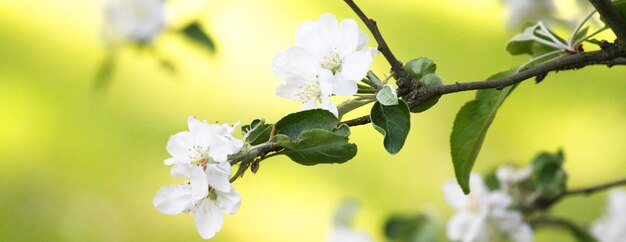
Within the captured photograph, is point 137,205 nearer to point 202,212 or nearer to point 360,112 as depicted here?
point 360,112

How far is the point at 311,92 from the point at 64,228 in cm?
191

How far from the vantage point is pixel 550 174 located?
3.18 ft

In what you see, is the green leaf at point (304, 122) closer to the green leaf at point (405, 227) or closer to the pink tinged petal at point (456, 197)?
the pink tinged petal at point (456, 197)

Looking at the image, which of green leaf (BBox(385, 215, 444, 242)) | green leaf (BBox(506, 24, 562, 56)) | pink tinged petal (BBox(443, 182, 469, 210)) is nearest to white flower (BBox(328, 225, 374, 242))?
green leaf (BBox(385, 215, 444, 242))

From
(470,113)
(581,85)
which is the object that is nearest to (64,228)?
(581,85)

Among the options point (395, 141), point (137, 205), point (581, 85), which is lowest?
point (395, 141)

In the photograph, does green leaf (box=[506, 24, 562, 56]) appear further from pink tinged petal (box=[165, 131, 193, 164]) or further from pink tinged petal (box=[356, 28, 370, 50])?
pink tinged petal (box=[165, 131, 193, 164])

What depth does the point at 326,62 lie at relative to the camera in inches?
22.5

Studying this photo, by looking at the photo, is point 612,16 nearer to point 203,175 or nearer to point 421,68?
point 421,68

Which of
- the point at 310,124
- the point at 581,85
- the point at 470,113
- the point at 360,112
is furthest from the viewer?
the point at 581,85

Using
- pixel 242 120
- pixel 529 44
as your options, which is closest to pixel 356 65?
pixel 529 44

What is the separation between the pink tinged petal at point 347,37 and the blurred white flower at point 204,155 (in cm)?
9

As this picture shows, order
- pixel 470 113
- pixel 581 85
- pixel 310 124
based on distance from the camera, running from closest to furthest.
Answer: pixel 310 124
pixel 470 113
pixel 581 85

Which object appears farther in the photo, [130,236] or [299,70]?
[130,236]
